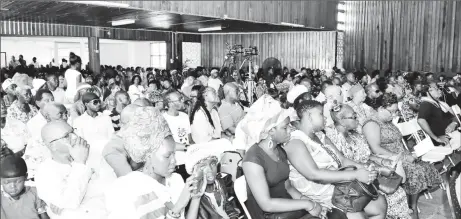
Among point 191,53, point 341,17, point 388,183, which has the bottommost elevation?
point 388,183

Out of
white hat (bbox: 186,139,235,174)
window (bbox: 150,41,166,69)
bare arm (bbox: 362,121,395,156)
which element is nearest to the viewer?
white hat (bbox: 186,139,235,174)

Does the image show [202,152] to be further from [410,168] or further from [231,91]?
[231,91]

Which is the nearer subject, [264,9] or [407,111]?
[407,111]

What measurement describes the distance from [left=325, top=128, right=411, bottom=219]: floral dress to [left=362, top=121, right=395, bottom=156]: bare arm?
111mm

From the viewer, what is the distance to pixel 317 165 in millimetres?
3504

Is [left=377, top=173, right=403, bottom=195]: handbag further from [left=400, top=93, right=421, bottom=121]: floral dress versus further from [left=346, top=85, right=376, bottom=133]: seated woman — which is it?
[left=400, top=93, right=421, bottom=121]: floral dress

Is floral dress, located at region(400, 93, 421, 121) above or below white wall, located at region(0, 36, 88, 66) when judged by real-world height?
below

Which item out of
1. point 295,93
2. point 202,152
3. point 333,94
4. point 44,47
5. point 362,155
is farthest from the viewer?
point 44,47

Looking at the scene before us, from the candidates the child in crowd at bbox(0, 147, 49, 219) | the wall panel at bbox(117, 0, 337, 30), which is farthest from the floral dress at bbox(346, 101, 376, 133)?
the wall panel at bbox(117, 0, 337, 30)

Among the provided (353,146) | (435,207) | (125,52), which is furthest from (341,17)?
(353,146)

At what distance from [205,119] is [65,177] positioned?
266 cm

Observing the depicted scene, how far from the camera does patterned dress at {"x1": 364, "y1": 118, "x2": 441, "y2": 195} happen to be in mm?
4719

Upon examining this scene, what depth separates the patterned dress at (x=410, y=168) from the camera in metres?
4.72

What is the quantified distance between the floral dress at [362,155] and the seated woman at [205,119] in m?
1.47
